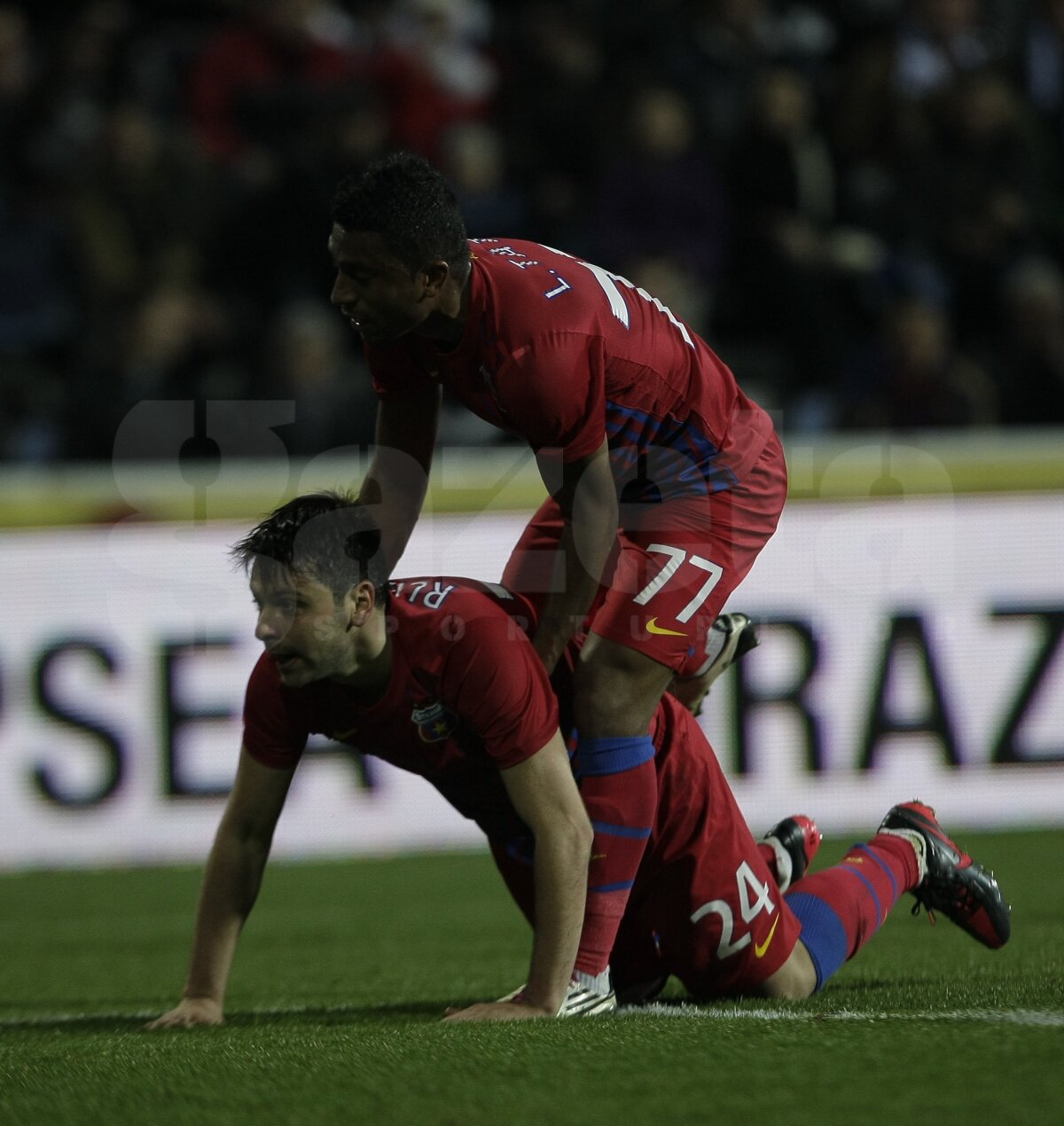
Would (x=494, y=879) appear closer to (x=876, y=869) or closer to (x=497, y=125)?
(x=876, y=869)

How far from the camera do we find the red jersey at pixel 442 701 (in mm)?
3402

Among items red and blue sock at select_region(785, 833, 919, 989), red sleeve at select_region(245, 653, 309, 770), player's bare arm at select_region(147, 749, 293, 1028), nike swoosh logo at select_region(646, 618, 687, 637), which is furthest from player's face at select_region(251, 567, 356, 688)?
red and blue sock at select_region(785, 833, 919, 989)

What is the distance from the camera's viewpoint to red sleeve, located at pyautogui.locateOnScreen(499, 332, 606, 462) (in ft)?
11.7

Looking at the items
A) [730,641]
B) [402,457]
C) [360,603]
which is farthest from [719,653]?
[360,603]

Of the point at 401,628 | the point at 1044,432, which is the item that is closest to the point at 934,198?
the point at 1044,432

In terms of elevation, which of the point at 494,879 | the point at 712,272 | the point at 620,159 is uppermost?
the point at 620,159

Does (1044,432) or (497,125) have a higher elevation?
(497,125)

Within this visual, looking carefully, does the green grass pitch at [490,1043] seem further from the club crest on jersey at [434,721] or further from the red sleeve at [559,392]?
the red sleeve at [559,392]

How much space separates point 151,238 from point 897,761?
4.40 metres

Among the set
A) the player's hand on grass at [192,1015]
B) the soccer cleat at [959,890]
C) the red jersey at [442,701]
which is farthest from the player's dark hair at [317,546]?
the soccer cleat at [959,890]

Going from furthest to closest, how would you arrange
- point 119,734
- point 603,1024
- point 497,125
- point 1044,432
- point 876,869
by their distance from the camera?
point 497,125 → point 1044,432 → point 119,734 → point 876,869 → point 603,1024

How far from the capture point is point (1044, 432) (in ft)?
24.5

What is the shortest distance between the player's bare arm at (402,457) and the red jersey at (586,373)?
5 cm

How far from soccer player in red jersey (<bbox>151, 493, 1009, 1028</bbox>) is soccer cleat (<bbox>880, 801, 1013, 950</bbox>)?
0.63 ft
